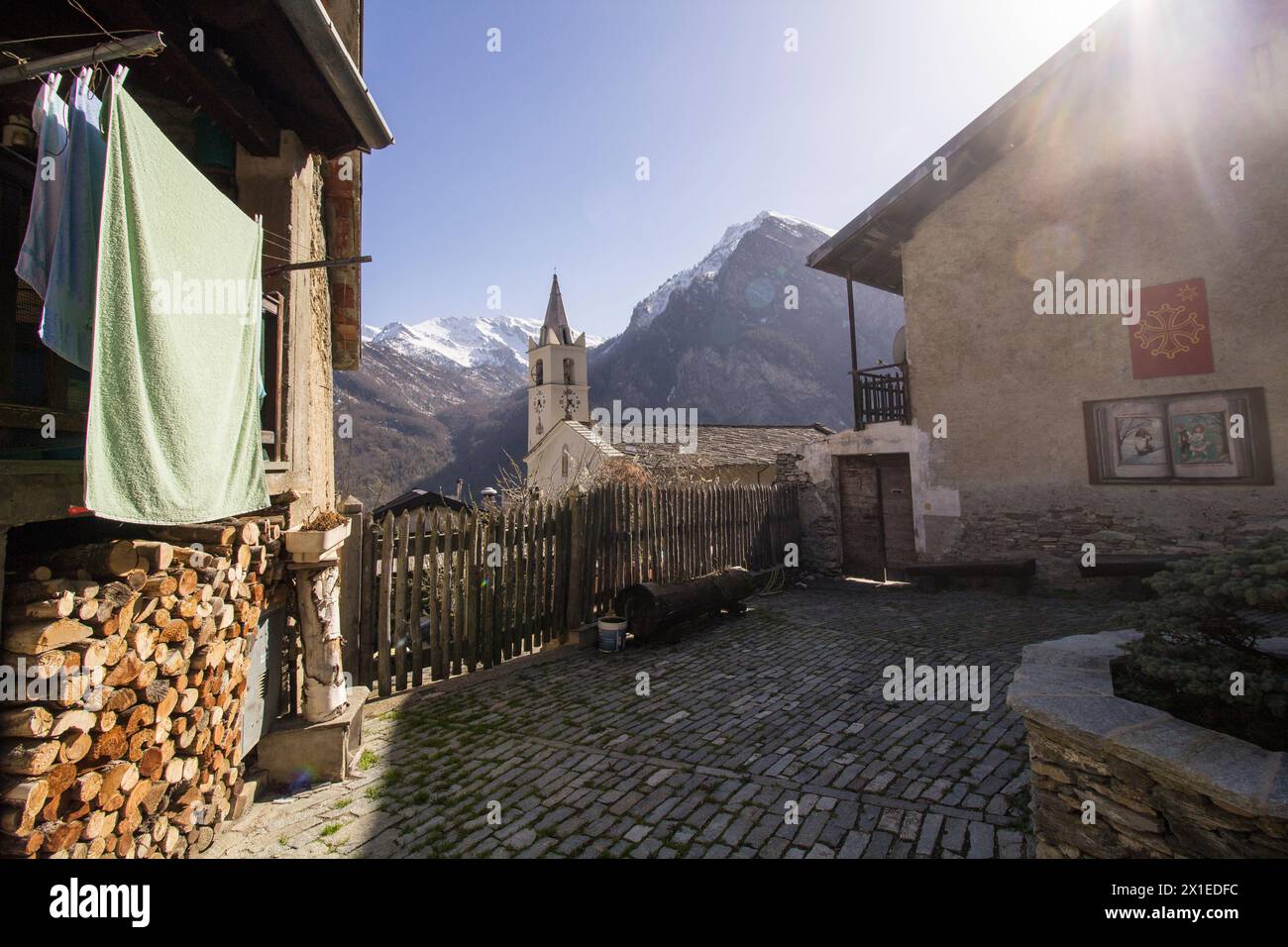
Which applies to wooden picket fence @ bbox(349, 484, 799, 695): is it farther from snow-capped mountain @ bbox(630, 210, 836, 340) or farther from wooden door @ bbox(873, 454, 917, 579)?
snow-capped mountain @ bbox(630, 210, 836, 340)

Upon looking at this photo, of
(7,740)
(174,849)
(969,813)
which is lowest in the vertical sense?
(969,813)

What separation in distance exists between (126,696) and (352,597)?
117 inches

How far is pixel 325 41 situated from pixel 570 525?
5267 mm

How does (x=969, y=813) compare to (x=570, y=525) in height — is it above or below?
below

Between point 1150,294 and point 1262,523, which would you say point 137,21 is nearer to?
point 1150,294

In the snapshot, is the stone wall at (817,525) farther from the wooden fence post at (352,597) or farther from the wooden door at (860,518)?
the wooden fence post at (352,597)

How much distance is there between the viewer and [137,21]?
3.72 m

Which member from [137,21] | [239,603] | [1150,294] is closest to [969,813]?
[239,603]

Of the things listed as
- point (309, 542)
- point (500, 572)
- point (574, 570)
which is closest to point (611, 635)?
point (574, 570)

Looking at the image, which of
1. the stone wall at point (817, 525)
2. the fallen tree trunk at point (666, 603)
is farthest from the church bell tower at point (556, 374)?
the fallen tree trunk at point (666, 603)

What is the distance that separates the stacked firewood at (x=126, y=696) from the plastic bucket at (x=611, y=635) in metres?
4.19

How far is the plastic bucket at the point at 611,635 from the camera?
736 centimetres

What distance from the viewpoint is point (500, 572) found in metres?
6.80

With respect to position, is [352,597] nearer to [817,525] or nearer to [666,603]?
[666,603]
